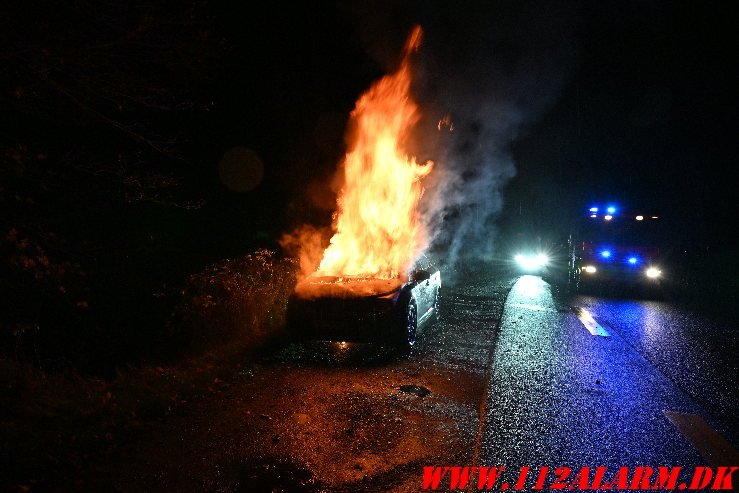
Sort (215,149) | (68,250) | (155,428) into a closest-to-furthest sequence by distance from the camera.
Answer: (155,428)
(68,250)
(215,149)

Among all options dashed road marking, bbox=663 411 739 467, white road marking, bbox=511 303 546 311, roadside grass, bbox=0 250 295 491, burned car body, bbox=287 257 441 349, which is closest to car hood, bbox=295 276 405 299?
burned car body, bbox=287 257 441 349

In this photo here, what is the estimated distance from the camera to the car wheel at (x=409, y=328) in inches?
286

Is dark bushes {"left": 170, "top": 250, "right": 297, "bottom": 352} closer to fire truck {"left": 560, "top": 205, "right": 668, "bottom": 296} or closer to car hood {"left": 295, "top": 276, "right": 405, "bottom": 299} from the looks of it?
car hood {"left": 295, "top": 276, "right": 405, "bottom": 299}

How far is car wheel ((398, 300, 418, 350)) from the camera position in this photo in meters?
7.26

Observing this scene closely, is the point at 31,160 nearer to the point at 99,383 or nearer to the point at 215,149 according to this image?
the point at 99,383

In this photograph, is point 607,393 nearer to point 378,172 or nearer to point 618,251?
point 378,172

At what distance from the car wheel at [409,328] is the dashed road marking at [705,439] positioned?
367 centimetres

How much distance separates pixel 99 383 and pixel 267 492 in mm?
3320

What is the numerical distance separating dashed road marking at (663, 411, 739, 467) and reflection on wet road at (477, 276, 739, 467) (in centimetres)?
2

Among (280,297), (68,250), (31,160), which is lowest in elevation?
(280,297)

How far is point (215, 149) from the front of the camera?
1186cm

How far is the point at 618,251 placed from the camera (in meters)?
16.5

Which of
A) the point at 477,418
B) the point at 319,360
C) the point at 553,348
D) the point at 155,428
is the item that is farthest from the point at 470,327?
the point at 155,428

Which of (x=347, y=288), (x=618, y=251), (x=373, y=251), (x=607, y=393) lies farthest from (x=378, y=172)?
(x=618, y=251)
